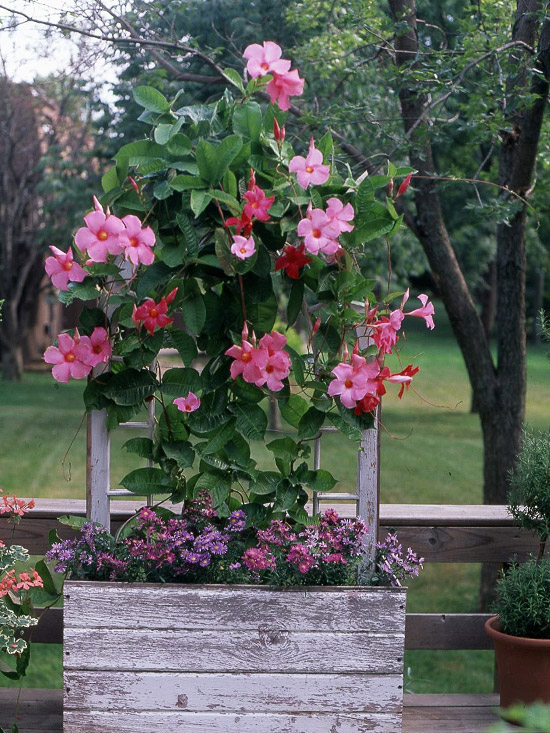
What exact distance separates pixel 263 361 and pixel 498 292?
3148mm

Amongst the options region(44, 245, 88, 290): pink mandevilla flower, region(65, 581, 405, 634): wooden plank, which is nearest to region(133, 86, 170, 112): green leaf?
region(44, 245, 88, 290): pink mandevilla flower

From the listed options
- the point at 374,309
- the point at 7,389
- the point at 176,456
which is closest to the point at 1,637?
the point at 176,456

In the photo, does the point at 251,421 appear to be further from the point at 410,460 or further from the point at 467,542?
the point at 410,460

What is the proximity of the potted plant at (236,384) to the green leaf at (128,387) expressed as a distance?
0.02 m

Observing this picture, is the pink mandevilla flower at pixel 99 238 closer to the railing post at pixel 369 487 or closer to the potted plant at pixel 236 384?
the potted plant at pixel 236 384

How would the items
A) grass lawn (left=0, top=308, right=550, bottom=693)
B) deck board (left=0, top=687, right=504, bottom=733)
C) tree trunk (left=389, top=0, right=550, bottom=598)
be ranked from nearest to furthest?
deck board (left=0, top=687, right=504, bottom=733) < tree trunk (left=389, top=0, right=550, bottom=598) < grass lawn (left=0, top=308, right=550, bottom=693)

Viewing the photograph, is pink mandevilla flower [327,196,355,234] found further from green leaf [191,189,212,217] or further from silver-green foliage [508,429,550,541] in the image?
silver-green foliage [508,429,550,541]

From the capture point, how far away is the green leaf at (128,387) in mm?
2047

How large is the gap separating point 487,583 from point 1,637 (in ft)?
12.3

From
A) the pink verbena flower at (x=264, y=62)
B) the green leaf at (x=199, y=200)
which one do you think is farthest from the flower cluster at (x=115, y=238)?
the pink verbena flower at (x=264, y=62)

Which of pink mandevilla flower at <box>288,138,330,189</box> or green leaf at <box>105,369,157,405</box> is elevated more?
pink mandevilla flower at <box>288,138,330,189</box>

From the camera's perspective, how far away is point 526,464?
2301 mm

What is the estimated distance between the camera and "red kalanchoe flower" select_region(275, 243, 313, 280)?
6.14 ft

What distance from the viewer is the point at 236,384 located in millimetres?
2043
